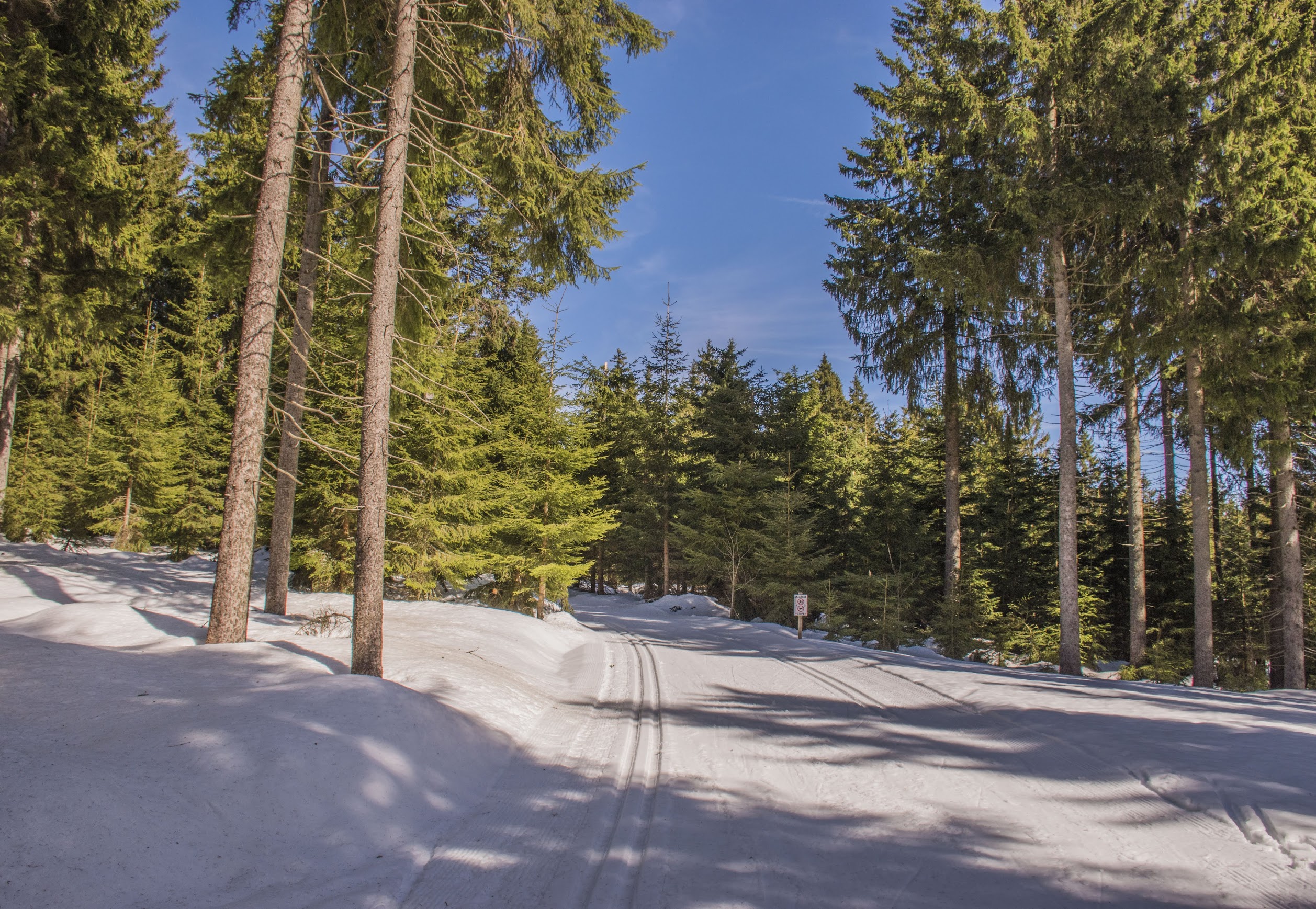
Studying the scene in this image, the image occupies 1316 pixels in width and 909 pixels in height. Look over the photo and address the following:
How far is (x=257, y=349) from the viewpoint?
22.0 feet

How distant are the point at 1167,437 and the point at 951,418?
751 cm

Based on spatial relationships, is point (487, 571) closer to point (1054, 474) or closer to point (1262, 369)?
point (1262, 369)

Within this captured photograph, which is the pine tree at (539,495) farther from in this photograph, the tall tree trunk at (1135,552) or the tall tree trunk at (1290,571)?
the tall tree trunk at (1290,571)

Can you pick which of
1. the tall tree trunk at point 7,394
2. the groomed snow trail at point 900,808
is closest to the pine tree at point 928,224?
the groomed snow trail at point 900,808

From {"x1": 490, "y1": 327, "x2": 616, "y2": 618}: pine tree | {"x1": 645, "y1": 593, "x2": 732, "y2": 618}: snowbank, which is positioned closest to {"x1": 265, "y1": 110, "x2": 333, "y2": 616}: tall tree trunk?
{"x1": 490, "y1": 327, "x2": 616, "y2": 618}: pine tree

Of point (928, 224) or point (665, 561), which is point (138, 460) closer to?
point (665, 561)

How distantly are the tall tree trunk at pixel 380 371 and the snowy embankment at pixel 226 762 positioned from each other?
62 cm

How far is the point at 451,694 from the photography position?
593 centimetres

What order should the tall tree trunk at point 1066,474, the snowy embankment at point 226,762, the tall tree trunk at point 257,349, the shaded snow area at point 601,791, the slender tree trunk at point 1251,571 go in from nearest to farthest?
the snowy embankment at point 226,762
the shaded snow area at point 601,791
the tall tree trunk at point 257,349
the tall tree trunk at point 1066,474
the slender tree trunk at point 1251,571

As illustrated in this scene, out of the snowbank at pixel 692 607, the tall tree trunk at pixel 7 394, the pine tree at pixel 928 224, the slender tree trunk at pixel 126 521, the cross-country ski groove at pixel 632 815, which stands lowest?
the snowbank at pixel 692 607

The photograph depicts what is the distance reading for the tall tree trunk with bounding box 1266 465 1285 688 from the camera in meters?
12.1

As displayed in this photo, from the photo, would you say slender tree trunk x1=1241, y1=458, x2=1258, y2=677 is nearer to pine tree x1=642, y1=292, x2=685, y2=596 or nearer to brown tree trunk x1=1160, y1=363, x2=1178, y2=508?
brown tree trunk x1=1160, y1=363, x2=1178, y2=508

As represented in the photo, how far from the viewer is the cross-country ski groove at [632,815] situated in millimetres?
2844

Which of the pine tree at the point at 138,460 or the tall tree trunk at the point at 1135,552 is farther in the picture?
the pine tree at the point at 138,460
